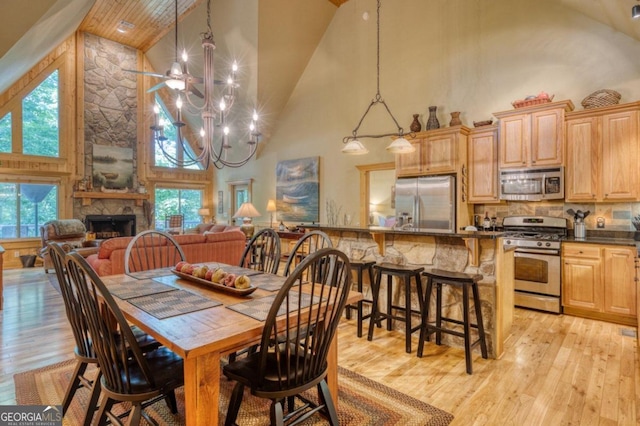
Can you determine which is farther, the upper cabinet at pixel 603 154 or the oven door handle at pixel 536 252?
the oven door handle at pixel 536 252

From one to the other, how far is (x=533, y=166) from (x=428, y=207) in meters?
1.44

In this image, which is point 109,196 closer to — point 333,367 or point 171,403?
point 171,403

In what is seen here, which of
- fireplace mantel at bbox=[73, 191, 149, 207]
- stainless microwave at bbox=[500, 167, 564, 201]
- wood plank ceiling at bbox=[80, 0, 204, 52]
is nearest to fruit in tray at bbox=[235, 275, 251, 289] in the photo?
stainless microwave at bbox=[500, 167, 564, 201]

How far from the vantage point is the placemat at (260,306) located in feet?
5.18

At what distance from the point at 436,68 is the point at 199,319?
216 inches

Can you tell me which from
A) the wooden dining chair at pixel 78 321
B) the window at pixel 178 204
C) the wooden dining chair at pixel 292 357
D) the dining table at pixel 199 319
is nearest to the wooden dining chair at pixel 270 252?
the dining table at pixel 199 319

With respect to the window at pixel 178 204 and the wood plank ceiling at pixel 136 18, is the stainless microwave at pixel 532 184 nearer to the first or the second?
the wood plank ceiling at pixel 136 18

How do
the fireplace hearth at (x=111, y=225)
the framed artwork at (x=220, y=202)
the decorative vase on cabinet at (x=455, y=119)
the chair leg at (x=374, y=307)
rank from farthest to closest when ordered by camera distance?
the framed artwork at (x=220, y=202), the fireplace hearth at (x=111, y=225), the decorative vase on cabinet at (x=455, y=119), the chair leg at (x=374, y=307)

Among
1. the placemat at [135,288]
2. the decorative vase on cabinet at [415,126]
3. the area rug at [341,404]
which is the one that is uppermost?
the decorative vase on cabinet at [415,126]

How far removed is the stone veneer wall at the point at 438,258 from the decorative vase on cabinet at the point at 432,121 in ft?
8.22

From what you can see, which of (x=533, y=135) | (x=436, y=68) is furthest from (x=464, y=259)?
(x=436, y=68)

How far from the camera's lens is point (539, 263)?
4070 mm

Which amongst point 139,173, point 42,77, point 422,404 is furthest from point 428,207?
point 42,77

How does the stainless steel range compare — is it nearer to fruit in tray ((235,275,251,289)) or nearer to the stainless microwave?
the stainless microwave
